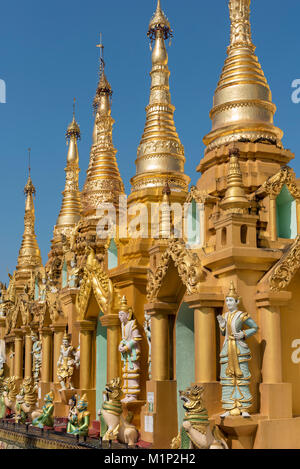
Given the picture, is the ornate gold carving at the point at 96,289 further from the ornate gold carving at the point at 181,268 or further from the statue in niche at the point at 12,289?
the statue in niche at the point at 12,289

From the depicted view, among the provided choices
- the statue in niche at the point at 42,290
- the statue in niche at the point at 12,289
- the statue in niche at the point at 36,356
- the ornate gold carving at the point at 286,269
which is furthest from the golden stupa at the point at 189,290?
the statue in niche at the point at 12,289

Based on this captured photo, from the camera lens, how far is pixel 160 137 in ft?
66.2

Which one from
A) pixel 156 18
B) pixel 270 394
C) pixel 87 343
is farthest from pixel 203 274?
pixel 156 18

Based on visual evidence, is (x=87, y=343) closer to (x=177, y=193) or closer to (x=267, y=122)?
(x=177, y=193)

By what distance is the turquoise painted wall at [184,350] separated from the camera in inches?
583

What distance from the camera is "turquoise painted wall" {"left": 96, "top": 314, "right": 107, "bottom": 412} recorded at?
64.2 ft

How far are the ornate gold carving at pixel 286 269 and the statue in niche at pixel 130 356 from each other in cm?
545

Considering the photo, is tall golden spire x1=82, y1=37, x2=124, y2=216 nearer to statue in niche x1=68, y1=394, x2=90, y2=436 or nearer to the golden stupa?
the golden stupa

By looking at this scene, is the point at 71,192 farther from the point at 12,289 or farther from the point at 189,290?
the point at 189,290

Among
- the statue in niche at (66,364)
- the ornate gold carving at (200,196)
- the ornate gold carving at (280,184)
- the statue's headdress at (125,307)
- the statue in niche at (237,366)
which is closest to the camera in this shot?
the statue in niche at (237,366)

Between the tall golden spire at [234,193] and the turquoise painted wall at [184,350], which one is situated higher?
the tall golden spire at [234,193]

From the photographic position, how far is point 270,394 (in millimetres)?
11586

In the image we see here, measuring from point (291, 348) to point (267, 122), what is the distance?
584 centimetres

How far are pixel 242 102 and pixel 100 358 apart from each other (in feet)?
29.7
